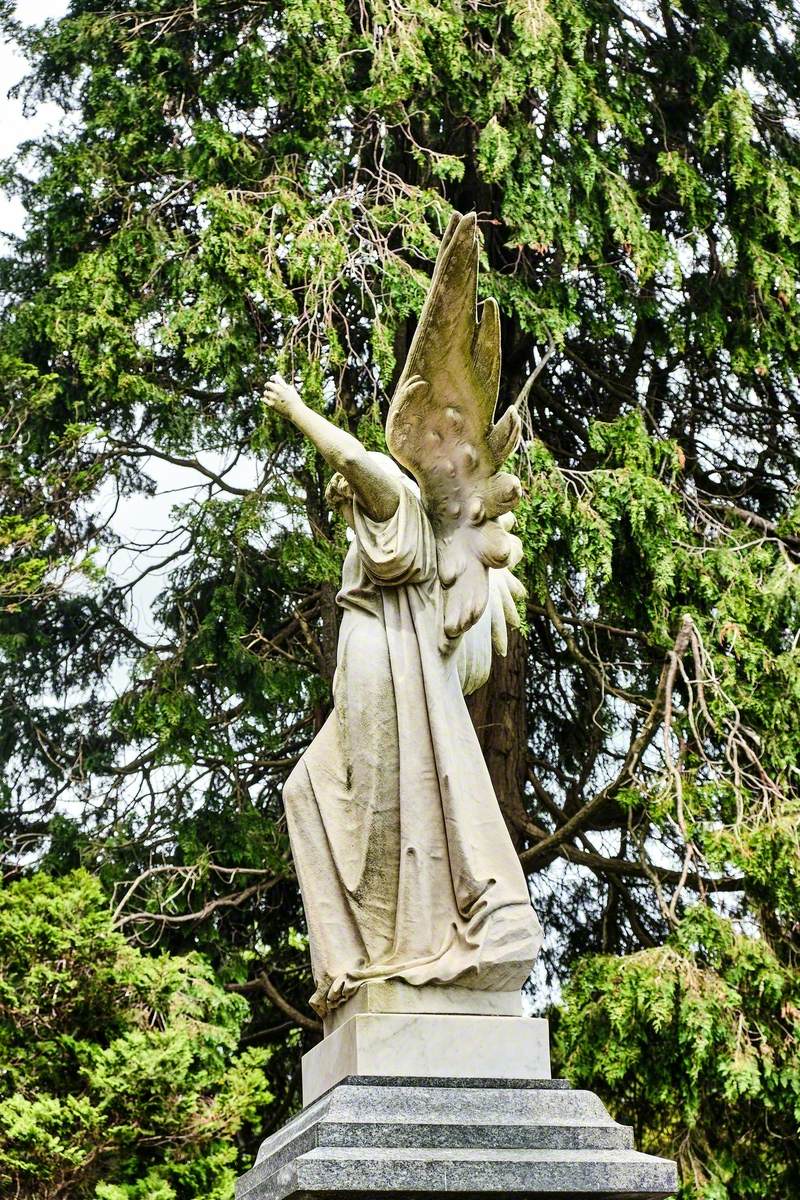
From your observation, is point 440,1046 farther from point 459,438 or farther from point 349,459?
point 459,438

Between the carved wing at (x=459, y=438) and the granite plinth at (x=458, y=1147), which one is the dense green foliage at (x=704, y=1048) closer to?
the carved wing at (x=459, y=438)

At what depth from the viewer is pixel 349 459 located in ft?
16.4

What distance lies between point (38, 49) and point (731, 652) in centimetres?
672

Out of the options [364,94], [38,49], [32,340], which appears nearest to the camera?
[364,94]

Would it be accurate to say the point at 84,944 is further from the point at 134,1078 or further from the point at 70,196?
the point at 70,196

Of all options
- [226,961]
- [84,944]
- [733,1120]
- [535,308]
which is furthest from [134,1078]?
[535,308]

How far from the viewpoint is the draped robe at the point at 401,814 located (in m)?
4.73

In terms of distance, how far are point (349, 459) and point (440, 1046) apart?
167cm

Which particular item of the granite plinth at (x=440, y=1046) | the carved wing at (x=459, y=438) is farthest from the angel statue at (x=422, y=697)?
the granite plinth at (x=440, y=1046)

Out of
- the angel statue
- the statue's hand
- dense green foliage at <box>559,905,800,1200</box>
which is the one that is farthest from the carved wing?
dense green foliage at <box>559,905,800,1200</box>

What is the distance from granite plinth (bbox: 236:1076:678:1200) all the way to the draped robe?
35cm

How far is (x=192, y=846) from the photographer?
1133 centimetres

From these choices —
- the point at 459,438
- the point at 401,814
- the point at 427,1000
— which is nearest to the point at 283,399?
the point at 459,438

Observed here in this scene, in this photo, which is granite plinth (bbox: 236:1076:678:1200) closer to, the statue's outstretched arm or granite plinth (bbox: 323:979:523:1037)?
granite plinth (bbox: 323:979:523:1037)
